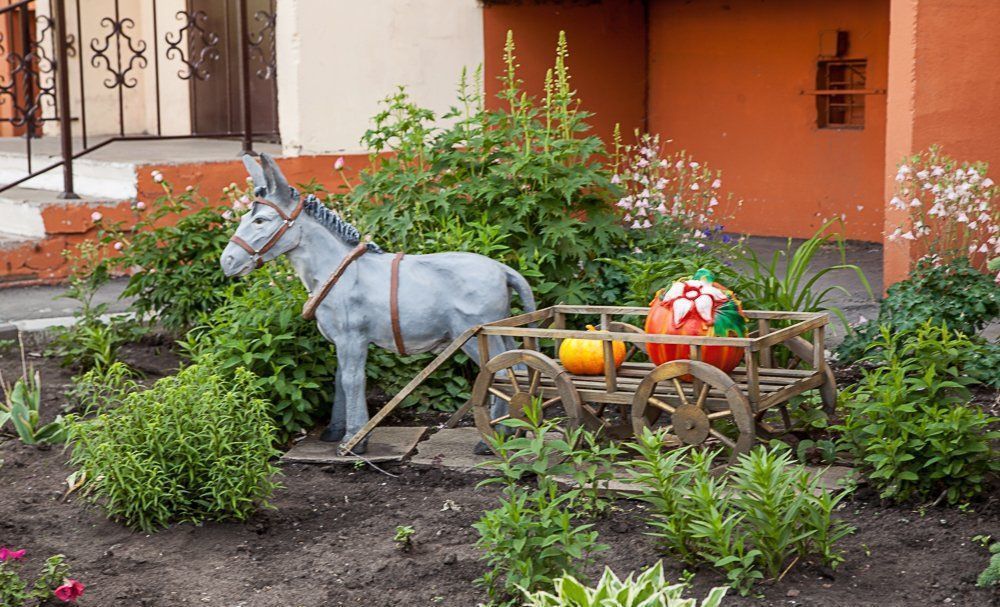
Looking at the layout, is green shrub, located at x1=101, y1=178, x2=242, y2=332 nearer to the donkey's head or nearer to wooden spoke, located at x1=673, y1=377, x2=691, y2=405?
the donkey's head

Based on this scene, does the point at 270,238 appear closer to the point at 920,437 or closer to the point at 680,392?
the point at 680,392

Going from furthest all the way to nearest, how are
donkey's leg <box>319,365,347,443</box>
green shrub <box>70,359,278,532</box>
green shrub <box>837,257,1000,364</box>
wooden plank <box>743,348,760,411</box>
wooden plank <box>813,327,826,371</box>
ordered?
green shrub <box>837,257,1000,364</box> → donkey's leg <box>319,365,347,443</box> → wooden plank <box>813,327,826,371</box> → wooden plank <box>743,348,760,411</box> → green shrub <box>70,359,278,532</box>

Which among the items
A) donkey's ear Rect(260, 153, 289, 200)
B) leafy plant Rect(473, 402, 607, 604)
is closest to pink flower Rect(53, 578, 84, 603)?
leafy plant Rect(473, 402, 607, 604)

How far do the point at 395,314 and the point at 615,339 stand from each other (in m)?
1.03

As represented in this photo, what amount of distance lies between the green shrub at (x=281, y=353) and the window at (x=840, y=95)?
6.13 metres

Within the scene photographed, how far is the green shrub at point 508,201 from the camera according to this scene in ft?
20.5

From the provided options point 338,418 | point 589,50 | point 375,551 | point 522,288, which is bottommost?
point 375,551

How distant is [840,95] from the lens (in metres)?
10.7

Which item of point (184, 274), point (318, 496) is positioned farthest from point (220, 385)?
point (184, 274)

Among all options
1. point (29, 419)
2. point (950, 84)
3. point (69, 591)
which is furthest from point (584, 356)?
point (950, 84)

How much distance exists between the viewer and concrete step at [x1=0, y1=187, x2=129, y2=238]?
9.23m

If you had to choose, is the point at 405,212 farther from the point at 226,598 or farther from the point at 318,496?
the point at 226,598

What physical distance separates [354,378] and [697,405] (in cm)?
154

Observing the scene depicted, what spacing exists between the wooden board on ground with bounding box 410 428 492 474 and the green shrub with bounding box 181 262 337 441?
0.60 meters
